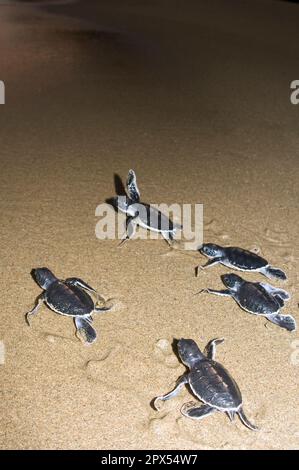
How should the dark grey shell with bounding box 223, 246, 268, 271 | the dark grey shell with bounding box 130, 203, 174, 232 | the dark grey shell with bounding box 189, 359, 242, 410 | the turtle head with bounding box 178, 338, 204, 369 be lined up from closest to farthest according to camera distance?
the dark grey shell with bounding box 189, 359, 242, 410
the turtle head with bounding box 178, 338, 204, 369
the dark grey shell with bounding box 223, 246, 268, 271
the dark grey shell with bounding box 130, 203, 174, 232

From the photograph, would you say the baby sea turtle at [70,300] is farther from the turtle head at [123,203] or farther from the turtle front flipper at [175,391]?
the turtle head at [123,203]

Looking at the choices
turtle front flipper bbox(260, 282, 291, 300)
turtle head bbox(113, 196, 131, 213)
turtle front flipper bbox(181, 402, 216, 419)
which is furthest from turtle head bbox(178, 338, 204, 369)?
turtle head bbox(113, 196, 131, 213)

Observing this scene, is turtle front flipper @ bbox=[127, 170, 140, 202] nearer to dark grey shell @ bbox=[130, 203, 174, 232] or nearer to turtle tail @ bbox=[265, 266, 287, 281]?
dark grey shell @ bbox=[130, 203, 174, 232]

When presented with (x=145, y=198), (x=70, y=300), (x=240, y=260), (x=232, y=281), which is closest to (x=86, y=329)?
(x=70, y=300)

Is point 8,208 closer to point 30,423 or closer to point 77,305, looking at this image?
point 77,305

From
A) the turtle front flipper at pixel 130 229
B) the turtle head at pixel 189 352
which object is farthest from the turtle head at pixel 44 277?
the turtle head at pixel 189 352
